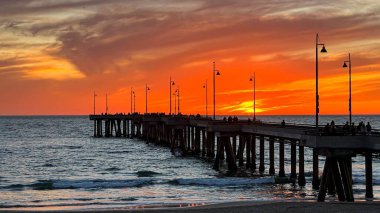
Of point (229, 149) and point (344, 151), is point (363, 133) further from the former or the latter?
point (229, 149)

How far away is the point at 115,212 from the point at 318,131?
13140 millimetres

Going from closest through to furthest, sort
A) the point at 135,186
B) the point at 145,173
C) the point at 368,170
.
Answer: the point at 368,170 → the point at 135,186 → the point at 145,173

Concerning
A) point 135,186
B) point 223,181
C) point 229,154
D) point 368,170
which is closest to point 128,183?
point 135,186

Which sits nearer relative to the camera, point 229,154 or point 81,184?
point 81,184

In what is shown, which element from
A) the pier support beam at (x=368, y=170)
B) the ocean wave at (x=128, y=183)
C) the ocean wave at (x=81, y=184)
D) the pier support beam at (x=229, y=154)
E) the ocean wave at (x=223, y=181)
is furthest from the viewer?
the pier support beam at (x=229, y=154)

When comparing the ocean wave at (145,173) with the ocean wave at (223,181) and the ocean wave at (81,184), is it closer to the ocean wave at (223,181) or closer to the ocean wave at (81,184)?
the ocean wave at (81,184)

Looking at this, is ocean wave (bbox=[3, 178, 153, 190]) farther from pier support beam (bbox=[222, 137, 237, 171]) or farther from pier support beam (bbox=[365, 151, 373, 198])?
pier support beam (bbox=[365, 151, 373, 198])

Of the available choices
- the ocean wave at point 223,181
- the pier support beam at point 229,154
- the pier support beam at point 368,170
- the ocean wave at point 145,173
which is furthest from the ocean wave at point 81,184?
the pier support beam at point 368,170

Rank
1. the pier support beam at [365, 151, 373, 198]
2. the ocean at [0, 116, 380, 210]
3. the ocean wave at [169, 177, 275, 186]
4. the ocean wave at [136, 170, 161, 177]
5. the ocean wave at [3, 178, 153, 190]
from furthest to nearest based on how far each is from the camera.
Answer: the ocean wave at [136, 170, 161, 177]
the ocean wave at [169, 177, 275, 186]
the ocean wave at [3, 178, 153, 190]
the ocean at [0, 116, 380, 210]
the pier support beam at [365, 151, 373, 198]

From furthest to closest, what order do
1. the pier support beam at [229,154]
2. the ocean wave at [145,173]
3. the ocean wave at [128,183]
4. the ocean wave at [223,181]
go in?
the ocean wave at [145,173], the pier support beam at [229,154], the ocean wave at [223,181], the ocean wave at [128,183]

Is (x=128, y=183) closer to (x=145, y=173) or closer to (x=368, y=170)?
(x=145, y=173)

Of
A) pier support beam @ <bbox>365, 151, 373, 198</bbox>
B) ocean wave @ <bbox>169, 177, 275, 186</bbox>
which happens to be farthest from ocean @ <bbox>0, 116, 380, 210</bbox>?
pier support beam @ <bbox>365, 151, 373, 198</bbox>

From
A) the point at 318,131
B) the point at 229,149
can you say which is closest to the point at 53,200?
the point at 318,131

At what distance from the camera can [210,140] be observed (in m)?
80.9
